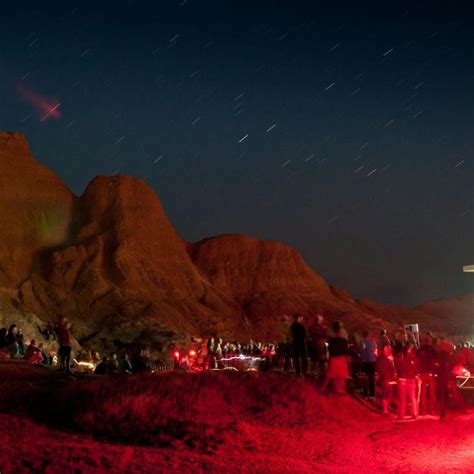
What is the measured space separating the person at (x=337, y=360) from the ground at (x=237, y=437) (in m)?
0.40

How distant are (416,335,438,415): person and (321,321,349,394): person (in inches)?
64.0

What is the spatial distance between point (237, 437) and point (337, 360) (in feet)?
14.8

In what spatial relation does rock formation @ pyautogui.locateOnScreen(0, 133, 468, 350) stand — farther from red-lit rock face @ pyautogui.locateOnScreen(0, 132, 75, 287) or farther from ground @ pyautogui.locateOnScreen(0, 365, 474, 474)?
ground @ pyautogui.locateOnScreen(0, 365, 474, 474)

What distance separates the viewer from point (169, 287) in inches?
2454

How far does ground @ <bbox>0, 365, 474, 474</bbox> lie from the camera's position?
289 inches

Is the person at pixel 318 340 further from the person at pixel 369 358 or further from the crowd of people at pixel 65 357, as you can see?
the crowd of people at pixel 65 357

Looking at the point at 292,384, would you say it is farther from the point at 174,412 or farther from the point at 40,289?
the point at 40,289

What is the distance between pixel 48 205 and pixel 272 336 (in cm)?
2767

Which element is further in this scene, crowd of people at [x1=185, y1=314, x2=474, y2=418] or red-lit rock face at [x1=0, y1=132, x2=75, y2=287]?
red-lit rock face at [x1=0, y1=132, x2=75, y2=287]

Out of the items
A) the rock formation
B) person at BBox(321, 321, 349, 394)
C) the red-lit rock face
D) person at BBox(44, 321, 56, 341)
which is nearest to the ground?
person at BBox(321, 321, 349, 394)

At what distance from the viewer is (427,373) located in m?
13.9

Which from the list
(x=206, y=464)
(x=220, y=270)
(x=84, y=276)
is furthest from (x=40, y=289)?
(x=206, y=464)

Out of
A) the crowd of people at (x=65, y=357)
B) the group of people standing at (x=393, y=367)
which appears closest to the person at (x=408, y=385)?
the group of people standing at (x=393, y=367)

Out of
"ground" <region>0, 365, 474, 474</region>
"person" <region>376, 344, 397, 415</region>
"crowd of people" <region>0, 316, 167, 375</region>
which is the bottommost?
"ground" <region>0, 365, 474, 474</region>
